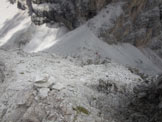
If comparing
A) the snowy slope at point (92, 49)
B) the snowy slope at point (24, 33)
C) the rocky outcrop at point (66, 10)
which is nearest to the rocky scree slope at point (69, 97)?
the snowy slope at point (92, 49)

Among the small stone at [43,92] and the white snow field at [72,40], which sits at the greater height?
the small stone at [43,92]

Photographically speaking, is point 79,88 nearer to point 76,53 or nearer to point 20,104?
point 20,104

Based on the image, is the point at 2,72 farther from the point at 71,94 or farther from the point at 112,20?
the point at 112,20

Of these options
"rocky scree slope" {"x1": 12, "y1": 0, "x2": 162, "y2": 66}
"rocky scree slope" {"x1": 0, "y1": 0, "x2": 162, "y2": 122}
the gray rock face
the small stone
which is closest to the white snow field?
"rocky scree slope" {"x1": 12, "y1": 0, "x2": 162, "y2": 66}

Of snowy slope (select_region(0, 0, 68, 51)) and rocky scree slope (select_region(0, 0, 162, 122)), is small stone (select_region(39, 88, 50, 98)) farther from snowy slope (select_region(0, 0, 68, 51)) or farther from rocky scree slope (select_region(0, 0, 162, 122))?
snowy slope (select_region(0, 0, 68, 51))

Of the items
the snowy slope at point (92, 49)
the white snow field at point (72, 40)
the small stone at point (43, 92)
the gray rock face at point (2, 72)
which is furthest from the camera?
the white snow field at point (72, 40)

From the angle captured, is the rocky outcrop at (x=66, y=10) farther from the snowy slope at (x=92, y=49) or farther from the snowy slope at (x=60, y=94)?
the snowy slope at (x=60, y=94)

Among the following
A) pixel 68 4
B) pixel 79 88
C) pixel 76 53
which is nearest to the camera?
pixel 79 88

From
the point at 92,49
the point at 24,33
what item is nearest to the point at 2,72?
the point at 92,49

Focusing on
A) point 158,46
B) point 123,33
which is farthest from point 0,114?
point 158,46

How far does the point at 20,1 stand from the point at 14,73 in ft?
60.1

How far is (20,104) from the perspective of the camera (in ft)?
14.7

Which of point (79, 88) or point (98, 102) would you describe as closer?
point (98, 102)

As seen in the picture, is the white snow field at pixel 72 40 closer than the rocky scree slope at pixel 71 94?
No
